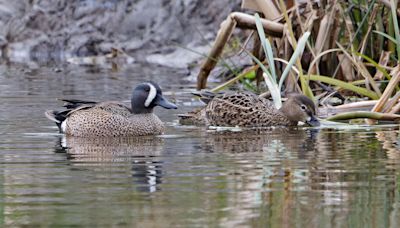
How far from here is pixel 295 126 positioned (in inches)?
423

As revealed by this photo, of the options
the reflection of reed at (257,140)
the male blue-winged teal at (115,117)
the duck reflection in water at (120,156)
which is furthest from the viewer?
the male blue-winged teal at (115,117)

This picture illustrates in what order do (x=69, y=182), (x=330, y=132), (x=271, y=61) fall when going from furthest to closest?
(x=271, y=61) < (x=330, y=132) < (x=69, y=182)

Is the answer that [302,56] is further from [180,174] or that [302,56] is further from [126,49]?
[126,49]

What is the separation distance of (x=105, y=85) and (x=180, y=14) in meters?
5.53

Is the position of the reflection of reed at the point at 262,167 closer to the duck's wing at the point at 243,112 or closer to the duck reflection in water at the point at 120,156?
the duck's wing at the point at 243,112

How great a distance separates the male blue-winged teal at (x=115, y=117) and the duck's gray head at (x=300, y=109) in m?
1.13

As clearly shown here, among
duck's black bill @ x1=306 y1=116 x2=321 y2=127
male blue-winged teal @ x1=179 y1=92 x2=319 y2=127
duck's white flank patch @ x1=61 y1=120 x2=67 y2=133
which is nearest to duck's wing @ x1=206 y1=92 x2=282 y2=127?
male blue-winged teal @ x1=179 y1=92 x2=319 y2=127

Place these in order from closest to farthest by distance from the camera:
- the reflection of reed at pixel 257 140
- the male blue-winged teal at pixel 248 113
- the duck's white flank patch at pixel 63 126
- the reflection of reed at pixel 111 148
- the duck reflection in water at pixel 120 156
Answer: the duck reflection in water at pixel 120 156 → the reflection of reed at pixel 111 148 → the reflection of reed at pixel 257 140 → the duck's white flank patch at pixel 63 126 → the male blue-winged teal at pixel 248 113

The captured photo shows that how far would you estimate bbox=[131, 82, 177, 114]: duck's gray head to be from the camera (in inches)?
397

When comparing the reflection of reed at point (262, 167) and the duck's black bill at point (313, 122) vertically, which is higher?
the duck's black bill at point (313, 122)

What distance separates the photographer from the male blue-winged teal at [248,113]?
10.6 metres

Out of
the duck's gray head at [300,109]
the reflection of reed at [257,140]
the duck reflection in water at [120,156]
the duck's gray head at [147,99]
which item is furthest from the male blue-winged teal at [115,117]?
the duck's gray head at [300,109]

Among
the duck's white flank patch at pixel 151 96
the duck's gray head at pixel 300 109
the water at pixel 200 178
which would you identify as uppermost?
the duck's white flank patch at pixel 151 96

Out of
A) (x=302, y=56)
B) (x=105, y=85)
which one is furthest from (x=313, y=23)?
(x=105, y=85)
